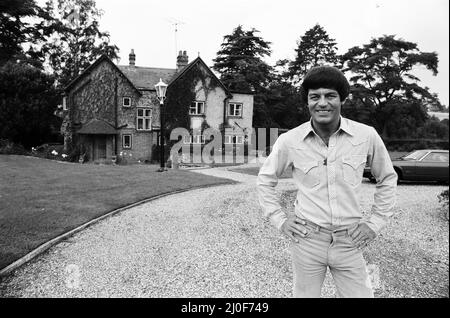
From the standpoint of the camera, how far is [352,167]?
2.32m

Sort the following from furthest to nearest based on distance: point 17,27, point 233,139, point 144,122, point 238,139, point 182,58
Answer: point 144,122 → point 233,139 → point 238,139 → point 182,58 → point 17,27

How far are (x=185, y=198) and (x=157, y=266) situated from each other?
193 inches

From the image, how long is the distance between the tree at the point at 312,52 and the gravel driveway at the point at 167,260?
9.14 feet

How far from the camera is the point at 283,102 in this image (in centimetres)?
421

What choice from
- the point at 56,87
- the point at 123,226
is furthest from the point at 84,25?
the point at 123,226

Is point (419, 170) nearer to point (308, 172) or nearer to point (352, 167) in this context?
point (352, 167)

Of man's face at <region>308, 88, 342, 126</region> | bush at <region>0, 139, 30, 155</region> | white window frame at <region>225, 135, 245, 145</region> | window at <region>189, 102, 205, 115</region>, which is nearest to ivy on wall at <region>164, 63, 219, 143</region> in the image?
window at <region>189, 102, 205, 115</region>

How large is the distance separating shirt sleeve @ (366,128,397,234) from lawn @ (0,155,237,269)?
131 inches

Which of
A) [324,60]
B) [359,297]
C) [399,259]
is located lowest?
[399,259]

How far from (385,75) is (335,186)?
8.56ft

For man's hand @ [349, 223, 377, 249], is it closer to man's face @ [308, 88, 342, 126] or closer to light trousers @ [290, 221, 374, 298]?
light trousers @ [290, 221, 374, 298]

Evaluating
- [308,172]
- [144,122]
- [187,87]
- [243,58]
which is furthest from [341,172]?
[187,87]

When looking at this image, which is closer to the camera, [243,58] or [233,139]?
[243,58]

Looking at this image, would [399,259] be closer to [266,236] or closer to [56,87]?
[266,236]
